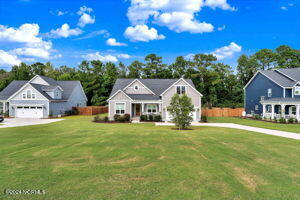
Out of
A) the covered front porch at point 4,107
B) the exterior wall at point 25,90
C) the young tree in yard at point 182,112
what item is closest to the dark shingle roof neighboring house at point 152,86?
the young tree in yard at point 182,112

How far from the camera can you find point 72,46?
3519cm

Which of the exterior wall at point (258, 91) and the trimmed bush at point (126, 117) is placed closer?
the trimmed bush at point (126, 117)

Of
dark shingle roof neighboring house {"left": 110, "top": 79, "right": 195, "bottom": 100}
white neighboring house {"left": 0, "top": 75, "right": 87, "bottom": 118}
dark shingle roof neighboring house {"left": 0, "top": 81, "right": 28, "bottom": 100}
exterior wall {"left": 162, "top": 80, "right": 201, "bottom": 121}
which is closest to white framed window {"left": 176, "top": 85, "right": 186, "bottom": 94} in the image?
exterior wall {"left": 162, "top": 80, "right": 201, "bottom": 121}

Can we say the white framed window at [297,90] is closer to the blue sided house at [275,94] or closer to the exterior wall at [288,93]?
the blue sided house at [275,94]

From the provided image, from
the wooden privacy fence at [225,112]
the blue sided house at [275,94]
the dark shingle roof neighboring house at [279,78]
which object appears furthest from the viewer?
the wooden privacy fence at [225,112]

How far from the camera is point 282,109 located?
83.1 feet

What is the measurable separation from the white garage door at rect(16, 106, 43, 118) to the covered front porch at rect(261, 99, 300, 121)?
3781cm

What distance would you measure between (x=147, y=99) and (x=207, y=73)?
24.0 m

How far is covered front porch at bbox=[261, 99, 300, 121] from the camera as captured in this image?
81.5 ft

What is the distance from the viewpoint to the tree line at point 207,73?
1751 inches

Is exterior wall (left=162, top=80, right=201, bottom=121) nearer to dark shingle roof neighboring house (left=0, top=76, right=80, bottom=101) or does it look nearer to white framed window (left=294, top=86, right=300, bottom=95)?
white framed window (left=294, top=86, right=300, bottom=95)

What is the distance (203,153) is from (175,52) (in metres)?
42.8

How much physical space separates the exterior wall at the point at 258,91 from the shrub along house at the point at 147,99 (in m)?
13.9

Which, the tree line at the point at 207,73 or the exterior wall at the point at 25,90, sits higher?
the tree line at the point at 207,73
